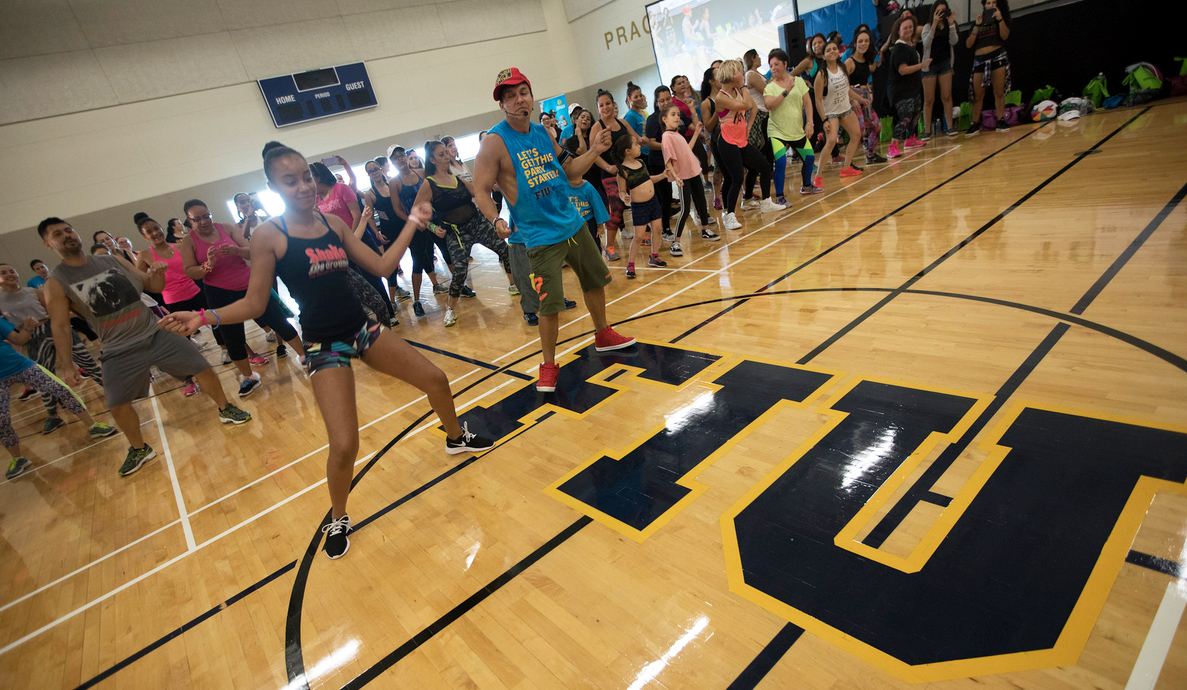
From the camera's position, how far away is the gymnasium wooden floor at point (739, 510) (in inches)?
68.8

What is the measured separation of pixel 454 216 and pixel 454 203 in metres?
0.15

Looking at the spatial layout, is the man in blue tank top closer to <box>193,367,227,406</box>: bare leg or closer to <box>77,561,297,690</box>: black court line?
<box>77,561,297,690</box>: black court line

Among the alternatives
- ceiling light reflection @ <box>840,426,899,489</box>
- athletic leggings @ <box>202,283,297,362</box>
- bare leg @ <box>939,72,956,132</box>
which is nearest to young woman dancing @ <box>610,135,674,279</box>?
athletic leggings @ <box>202,283,297,362</box>

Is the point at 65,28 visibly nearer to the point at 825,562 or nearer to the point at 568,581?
the point at 568,581

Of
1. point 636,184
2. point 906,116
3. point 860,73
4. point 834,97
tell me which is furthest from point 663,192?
point 906,116

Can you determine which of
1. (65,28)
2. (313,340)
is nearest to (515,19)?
(65,28)

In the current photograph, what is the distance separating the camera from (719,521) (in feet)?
7.66

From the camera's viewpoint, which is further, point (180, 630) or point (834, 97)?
point (834, 97)

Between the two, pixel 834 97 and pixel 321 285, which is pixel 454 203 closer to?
pixel 321 285

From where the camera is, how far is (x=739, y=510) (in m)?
2.36

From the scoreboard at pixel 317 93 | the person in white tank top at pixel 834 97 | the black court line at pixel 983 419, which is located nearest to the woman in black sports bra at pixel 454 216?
the black court line at pixel 983 419

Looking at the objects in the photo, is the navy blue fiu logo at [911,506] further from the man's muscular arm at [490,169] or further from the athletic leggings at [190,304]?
the athletic leggings at [190,304]

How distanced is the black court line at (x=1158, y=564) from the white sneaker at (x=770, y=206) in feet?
21.0

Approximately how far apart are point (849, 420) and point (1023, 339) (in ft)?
4.04
